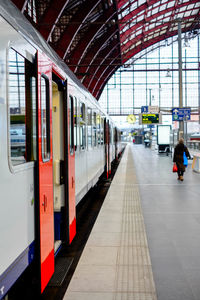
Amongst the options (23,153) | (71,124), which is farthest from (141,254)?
(23,153)

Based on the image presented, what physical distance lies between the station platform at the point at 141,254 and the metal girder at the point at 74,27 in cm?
1960

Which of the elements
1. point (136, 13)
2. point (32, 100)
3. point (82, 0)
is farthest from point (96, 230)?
point (136, 13)

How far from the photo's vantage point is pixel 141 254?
223 inches

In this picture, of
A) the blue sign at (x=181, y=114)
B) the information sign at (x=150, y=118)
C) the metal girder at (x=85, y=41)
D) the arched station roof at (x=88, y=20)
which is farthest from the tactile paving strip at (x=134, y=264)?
the metal girder at (x=85, y=41)

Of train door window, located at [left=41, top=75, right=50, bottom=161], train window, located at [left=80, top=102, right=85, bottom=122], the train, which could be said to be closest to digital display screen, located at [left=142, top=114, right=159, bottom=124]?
train window, located at [left=80, top=102, right=85, bottom=122]

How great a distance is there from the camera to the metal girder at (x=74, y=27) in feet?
88.5

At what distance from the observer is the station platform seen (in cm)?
438

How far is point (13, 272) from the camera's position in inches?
129

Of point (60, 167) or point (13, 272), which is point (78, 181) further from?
point (13, 272)

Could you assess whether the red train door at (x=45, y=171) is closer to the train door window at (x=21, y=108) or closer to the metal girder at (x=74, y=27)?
the train door window at (x=21, y=108)

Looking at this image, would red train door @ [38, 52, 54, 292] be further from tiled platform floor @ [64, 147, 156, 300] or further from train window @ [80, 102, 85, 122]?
train window @ [80, 102, 85, 122]

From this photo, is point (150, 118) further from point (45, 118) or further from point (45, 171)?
point (45, 171)

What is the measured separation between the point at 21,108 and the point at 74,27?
26248mm

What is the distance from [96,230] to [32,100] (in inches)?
152
